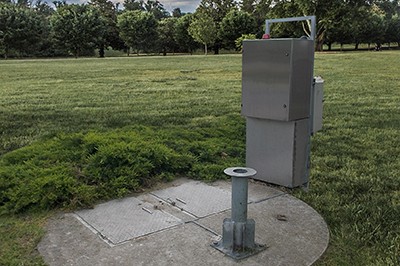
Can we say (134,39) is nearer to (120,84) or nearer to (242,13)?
(242,13)

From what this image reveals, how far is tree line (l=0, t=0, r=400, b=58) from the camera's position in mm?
37094

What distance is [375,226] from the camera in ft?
9.07

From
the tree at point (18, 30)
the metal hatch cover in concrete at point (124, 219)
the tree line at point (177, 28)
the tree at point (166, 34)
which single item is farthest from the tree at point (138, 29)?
the metal hatch cover in concrete at point (124, 219)

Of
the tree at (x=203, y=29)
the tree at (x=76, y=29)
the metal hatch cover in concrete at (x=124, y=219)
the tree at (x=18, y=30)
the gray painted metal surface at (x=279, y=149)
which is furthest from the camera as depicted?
the tree at (x=203, y=29)

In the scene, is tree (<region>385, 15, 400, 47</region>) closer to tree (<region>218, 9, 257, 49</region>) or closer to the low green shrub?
tree (<region>218, 9, 257, 49</region>)

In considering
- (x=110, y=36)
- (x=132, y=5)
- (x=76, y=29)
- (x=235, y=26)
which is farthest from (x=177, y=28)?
(x=132, y=5)

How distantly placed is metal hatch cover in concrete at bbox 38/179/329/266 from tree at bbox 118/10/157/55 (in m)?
44.1

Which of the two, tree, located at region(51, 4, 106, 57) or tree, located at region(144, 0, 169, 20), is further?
tree, located at region(144, 0, 169, 20)


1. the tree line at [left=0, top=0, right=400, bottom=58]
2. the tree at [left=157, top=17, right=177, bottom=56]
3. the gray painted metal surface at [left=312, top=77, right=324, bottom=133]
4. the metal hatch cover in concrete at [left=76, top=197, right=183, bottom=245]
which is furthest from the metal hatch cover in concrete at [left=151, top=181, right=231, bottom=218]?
the tree at [left=157, top=17, right=177, bottom=56]

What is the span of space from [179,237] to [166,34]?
47849mm

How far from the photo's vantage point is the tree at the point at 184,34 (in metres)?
46.8

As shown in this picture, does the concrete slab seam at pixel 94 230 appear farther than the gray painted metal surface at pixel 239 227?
Yes

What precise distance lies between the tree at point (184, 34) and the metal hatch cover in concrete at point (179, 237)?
147 ft

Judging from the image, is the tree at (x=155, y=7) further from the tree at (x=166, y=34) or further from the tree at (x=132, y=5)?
the tree at (x=166, y=34)
